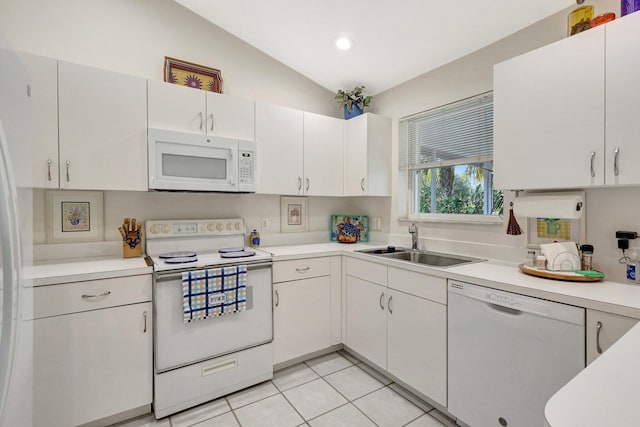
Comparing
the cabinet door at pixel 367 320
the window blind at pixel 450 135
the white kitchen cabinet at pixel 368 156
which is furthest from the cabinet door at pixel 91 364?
the window blind at pixel 450 135

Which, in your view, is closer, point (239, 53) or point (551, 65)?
point (551, 65)

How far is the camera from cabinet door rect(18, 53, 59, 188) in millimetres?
1747

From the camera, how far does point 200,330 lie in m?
1.99

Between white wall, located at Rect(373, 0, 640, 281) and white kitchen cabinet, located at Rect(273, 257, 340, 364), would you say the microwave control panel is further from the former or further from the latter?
white wall, located at Rect(373, 0, 640, 281)

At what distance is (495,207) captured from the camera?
7.45 feet

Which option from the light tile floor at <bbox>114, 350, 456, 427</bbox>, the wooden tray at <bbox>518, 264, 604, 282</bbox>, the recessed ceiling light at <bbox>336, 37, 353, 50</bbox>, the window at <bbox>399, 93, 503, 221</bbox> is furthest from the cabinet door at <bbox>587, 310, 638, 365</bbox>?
the recessed ceiling light at <bbox>336, 37, 353, 50</bbox>

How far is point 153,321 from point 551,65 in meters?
2.63

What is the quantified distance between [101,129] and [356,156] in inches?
76.5

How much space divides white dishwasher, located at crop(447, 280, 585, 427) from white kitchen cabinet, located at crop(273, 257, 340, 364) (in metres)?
1.04

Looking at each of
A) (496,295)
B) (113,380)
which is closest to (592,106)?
(496,295)

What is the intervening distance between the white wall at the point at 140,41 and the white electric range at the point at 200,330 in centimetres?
121

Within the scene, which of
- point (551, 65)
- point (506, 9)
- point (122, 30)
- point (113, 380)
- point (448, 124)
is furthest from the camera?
point (448, 124)

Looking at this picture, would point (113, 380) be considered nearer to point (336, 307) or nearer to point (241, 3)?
point (336, 307)

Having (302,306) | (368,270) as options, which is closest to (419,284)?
(368,270)
